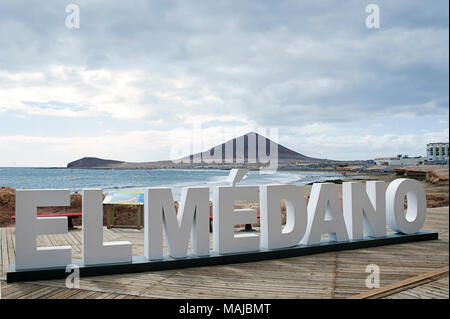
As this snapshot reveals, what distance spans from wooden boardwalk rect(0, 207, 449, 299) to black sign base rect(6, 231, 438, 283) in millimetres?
99

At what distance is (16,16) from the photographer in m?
6.79

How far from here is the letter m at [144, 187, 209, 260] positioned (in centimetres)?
457

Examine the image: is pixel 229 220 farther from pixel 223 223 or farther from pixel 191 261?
pixel 191 261

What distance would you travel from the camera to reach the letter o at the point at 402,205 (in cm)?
617

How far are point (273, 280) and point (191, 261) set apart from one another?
1.14m

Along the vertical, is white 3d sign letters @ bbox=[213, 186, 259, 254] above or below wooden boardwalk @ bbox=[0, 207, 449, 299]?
above

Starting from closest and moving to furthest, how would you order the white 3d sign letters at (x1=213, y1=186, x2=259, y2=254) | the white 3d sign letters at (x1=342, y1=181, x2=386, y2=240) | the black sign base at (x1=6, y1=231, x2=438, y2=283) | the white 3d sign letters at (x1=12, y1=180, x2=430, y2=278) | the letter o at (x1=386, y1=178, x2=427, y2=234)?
1. the black sign base at (x1=6, y1=231, x2=438, y2=283)
2. the white 3d sign letters at (x1=12, y1=180, x2=430, y2=278)
3. the white 3d sign letters at (x1=213, y1=186, x2=259, y2=254)
4. the white 3d sign letters at (x1=342, y1=181, x2=386, y2=240)
5. the letter o at (x1=386, y1=178, x2=427, y2=234)

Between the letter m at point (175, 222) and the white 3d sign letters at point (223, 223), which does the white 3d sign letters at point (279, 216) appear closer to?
the white 3d sign letters at point (223, 223)

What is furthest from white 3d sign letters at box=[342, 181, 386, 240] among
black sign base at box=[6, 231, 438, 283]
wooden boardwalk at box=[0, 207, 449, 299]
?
wooden boardwalk at box=[0, 207, 449, 299]

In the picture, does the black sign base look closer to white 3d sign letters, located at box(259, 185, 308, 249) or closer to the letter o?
white 3d sign letters, located at box(259, 185, 308, 249)

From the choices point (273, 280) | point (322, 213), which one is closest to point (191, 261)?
point (273, 280)

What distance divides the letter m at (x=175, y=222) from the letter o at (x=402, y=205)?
341cm

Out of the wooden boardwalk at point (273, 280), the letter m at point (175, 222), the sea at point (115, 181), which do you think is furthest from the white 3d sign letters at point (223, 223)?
the sea at point (115, 181)
